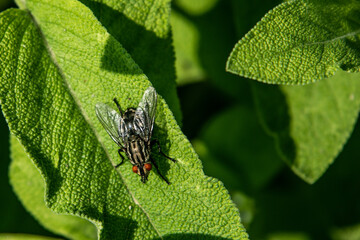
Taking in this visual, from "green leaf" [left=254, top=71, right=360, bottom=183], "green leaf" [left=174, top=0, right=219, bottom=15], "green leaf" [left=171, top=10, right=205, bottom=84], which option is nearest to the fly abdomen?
"green leaf" [left=254, top=71, right=360, bottom=183]

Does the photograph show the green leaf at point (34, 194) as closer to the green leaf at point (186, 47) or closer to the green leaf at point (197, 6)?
the green leaf at point (186, 47)

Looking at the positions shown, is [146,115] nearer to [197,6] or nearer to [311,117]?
[311,117]

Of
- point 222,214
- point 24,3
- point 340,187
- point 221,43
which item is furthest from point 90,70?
point 340,187

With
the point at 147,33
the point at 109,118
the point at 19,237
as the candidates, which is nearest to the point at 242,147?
the point at 147,33

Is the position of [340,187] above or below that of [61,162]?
below

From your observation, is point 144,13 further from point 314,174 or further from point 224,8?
point 314,174
